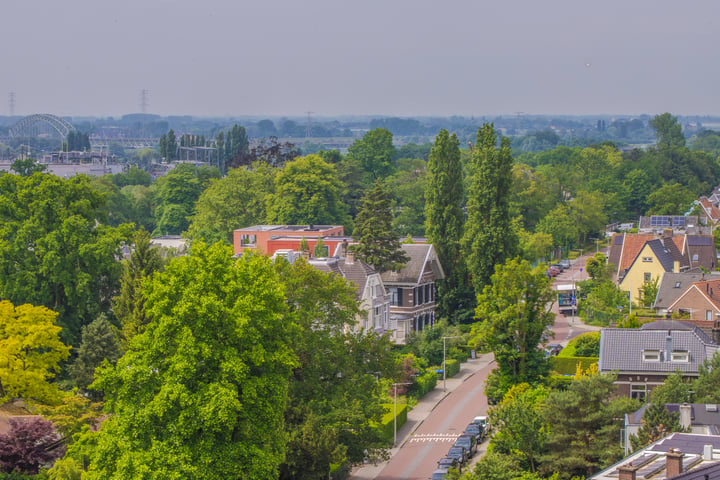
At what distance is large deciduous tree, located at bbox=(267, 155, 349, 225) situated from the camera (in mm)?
119062

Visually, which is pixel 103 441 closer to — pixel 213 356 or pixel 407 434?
pixel 213 356

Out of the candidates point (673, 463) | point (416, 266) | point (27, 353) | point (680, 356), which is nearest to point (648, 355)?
point (680, 356)

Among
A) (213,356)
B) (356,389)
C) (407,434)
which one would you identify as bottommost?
(407,434)

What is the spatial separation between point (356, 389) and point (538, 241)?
73221mm

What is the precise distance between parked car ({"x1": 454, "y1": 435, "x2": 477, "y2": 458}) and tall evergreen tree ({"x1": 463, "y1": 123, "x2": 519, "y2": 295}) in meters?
28.7

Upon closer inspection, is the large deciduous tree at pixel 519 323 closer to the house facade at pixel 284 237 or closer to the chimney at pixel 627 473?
the chimney at pixel 627 473

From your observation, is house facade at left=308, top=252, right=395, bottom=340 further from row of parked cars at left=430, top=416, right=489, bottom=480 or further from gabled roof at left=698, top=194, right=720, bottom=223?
gabled roof at left=698, top=194, right=720, bottom=223

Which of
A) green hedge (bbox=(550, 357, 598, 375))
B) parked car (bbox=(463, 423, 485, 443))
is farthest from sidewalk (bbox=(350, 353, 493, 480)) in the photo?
green hedge (bbox=(550, 357, 598, 375))

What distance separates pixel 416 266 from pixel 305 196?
129 feet

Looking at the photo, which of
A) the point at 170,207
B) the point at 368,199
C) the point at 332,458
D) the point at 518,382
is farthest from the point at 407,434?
the point at 170,207

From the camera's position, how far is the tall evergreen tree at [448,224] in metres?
84.0

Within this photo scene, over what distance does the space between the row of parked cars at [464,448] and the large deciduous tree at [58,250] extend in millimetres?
24924

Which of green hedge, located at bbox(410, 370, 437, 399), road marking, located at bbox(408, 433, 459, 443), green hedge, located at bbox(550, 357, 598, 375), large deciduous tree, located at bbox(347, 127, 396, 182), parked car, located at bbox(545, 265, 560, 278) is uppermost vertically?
large deciduous tree, located at bbox(347, 127, 396, 182)

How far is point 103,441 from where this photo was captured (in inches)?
1473
